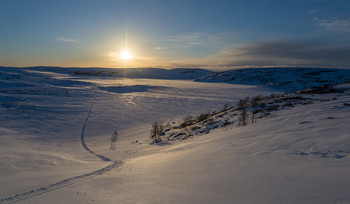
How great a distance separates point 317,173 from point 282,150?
6.48ft

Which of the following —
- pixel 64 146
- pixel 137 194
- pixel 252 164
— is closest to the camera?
pixel 137 194

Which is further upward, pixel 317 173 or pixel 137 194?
pixel 317 173

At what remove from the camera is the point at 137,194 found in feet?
12.8

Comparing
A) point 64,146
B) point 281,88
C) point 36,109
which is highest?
point 281,88

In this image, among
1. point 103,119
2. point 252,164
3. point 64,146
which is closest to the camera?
point 252,164

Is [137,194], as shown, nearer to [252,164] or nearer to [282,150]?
[252,164]

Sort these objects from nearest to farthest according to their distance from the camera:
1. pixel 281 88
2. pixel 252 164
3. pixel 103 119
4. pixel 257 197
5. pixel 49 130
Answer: pixel 257 197 < pixel 252 164 < pixel 49 130 < pixel 103 119 < pixel 281 88

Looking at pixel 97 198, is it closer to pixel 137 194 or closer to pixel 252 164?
pixel 137 194

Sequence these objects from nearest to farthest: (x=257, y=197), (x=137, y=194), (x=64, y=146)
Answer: (x=257, y=197)
(x=137, y=194)
(x=64, y=146)

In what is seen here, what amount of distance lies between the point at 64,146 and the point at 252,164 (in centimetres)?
1284

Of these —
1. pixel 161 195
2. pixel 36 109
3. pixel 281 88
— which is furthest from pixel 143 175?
pixel 281 88

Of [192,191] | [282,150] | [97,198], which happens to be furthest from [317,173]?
[97,198]

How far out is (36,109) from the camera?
69.5ft

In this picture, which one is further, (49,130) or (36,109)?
(36,109)
